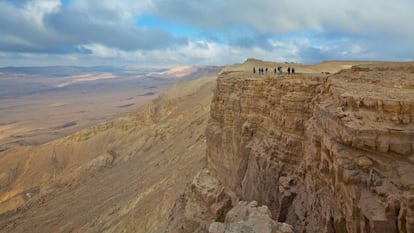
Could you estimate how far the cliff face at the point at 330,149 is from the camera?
31.8ft

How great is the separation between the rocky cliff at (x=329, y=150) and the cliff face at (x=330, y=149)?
0.02 meters

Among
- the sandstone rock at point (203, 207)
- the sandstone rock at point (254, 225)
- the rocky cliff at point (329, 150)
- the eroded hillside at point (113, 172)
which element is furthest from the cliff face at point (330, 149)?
the eroded hillside at point (113, 172)

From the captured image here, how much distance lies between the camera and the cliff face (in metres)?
9.68

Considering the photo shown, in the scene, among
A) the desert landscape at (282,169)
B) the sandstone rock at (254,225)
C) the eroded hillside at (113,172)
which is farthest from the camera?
the eroded hillside at (113,172)

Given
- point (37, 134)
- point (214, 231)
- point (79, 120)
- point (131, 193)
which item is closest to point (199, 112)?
point (131, 193)

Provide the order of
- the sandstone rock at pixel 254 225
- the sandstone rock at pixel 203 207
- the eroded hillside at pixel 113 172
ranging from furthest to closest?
the eroded hillside at pixel 113 172 → the sandstone rock at pixel 203 207 → the sandstone rock at pixel 254 225

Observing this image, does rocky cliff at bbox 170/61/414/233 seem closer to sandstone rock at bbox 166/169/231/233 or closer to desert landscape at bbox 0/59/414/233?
desert landscape at bbox 0/59/414/233

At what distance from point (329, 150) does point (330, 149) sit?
172 mm

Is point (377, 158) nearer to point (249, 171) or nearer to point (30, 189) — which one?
point (249, 171)

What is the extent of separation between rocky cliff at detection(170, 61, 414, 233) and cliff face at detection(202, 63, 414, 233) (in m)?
0.02

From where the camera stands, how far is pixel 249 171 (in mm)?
19734

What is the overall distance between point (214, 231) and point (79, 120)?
128m

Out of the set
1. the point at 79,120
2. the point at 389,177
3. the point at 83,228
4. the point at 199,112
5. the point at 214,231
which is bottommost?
the point at 79,120

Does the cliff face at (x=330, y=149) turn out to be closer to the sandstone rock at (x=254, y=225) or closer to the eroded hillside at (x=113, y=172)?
the sandstone rock at (x=254, y=225)
